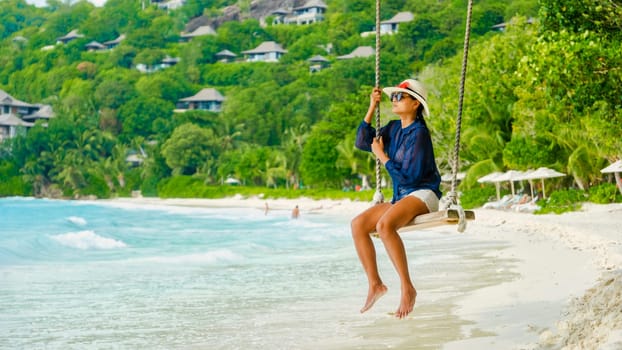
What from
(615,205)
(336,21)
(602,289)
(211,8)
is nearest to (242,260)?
(615,205)

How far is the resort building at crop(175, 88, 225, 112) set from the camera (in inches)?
3971

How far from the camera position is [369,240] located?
5.62 meters

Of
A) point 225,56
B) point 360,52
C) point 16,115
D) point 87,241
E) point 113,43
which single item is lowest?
point 87,241

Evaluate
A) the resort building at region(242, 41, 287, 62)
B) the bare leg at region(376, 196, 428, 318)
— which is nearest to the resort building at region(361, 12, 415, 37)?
the resort building at region(242, 41, 287, 62)

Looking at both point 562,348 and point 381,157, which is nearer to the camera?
point 381,157

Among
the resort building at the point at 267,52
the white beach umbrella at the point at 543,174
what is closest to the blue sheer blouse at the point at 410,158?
the white beach umbrella at the point at 543,174

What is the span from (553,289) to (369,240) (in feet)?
21.3

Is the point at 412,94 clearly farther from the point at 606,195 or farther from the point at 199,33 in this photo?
the point at 199,33

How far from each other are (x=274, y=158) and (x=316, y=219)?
71.8ft

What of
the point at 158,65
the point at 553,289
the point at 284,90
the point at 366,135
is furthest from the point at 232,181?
the point at 366,135

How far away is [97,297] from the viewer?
14164 millimetres

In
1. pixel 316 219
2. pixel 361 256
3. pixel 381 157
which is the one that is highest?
pixel 381 157

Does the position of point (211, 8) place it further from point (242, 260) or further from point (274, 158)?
point (242, 260)

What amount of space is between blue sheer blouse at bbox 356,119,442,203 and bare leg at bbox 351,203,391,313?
0.47 feet
